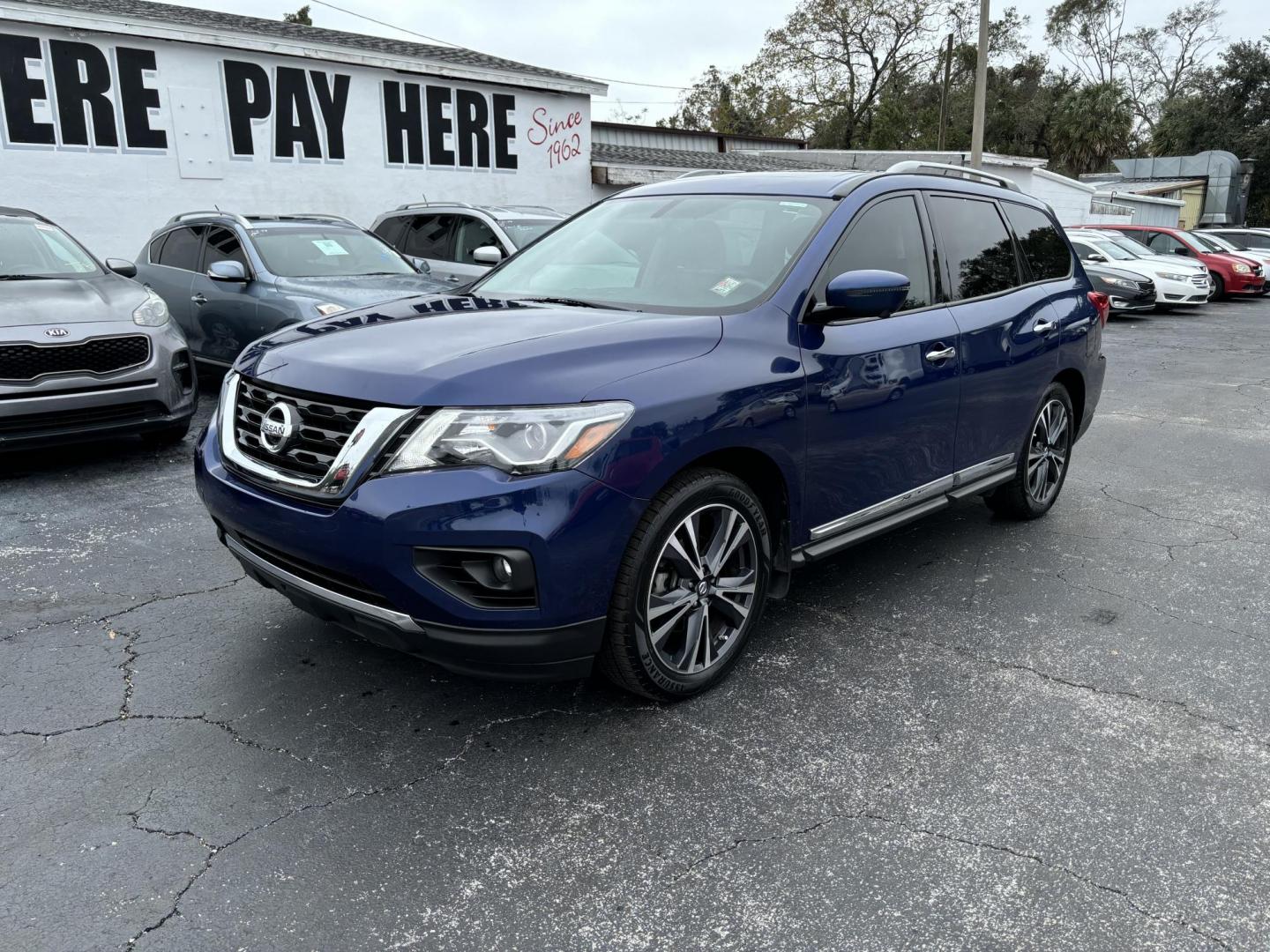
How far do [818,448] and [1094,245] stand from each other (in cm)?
1773

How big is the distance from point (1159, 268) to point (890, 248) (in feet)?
58.2

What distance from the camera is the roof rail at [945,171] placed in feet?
13.8

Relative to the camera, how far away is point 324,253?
332 inches

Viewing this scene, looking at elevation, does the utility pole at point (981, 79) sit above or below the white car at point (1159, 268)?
above

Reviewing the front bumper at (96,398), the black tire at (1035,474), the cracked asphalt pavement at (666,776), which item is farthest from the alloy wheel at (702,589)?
the front bumper at (96,398)

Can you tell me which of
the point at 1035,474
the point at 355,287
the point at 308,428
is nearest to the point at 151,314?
the point at 355,287

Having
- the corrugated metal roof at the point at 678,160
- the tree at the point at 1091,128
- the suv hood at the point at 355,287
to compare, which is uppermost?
the tree at the point at 1091,128

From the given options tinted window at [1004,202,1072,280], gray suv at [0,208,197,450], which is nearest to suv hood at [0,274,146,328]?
gray suv at [0,208,197,450]

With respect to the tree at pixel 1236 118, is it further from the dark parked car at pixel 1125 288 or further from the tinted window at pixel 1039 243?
the tinted window at pixel 1039 243

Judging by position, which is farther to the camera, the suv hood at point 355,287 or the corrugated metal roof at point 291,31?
the corrugated metal roof at point 291,31

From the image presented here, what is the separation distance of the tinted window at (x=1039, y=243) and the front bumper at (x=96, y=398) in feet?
16.9

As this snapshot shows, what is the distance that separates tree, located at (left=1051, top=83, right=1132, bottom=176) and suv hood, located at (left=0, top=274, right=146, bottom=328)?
50956 mm

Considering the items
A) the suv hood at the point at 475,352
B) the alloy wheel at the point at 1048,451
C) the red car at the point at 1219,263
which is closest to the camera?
the suv hood at the point at 475,352

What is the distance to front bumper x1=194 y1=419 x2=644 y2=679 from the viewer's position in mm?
2617
